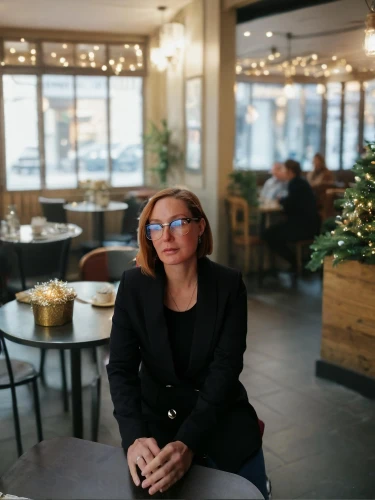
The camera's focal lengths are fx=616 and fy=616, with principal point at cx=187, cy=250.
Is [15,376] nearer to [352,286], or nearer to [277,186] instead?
[352,286]

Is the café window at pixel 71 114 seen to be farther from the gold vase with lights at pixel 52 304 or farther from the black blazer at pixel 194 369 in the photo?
the black blazer at pixel 194 369

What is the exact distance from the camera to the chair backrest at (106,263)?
424cm

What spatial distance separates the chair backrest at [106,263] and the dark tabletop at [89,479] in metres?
2.54

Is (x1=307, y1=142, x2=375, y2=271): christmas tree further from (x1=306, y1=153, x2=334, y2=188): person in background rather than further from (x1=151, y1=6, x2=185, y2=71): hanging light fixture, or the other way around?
(x1=306, y1=153, x2=334, y2=188): person in background

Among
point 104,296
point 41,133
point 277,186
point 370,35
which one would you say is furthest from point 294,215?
point 104,296

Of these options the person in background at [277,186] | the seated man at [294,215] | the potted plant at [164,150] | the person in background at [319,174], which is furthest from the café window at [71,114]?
the seated man at [294,215]

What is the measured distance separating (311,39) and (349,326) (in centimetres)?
659

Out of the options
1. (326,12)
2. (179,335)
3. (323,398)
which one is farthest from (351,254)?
(326,12)

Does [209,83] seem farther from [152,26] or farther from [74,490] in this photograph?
Answer: [74,490]

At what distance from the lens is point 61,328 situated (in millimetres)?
2785

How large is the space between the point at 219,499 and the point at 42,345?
4.37 ft

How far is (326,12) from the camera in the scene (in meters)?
7.39

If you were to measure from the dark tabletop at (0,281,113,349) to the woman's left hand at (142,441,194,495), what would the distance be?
35.8 inches

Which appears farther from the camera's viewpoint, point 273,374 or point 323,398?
point 273,374
